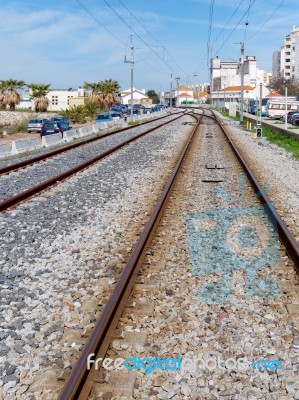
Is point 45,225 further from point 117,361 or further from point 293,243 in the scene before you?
point 117,361

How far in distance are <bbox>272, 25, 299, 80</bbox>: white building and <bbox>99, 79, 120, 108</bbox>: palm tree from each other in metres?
83.2

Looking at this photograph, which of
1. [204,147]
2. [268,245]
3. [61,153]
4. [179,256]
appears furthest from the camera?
[204,147]

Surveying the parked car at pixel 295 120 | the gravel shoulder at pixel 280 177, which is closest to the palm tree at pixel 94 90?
the parked car at pixel 295 120

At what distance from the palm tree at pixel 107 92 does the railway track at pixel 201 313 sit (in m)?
86.9

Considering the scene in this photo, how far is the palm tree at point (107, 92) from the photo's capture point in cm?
9406

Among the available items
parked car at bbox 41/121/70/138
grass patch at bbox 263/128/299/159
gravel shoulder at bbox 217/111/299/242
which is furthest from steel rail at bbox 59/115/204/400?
parked car at bbox 41/121/70/138

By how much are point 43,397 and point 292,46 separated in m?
178

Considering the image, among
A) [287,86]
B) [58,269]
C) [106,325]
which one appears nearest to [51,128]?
[58,269]

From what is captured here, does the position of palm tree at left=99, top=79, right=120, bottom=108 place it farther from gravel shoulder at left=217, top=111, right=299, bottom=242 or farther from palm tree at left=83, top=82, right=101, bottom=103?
gravel shoulder at left=217, top=111, right=299, bottom=242

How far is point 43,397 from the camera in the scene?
389 centimetres

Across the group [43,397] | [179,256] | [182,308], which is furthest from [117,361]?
[179,256]

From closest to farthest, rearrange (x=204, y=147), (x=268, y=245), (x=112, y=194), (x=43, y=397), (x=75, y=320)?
(x=43, y=397) → (x=75, y=320) → (x=268, y=245) → (x=112, y=194) → (x=204, y=147)

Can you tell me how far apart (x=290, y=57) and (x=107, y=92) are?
9795cm

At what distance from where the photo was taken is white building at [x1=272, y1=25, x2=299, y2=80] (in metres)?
164
